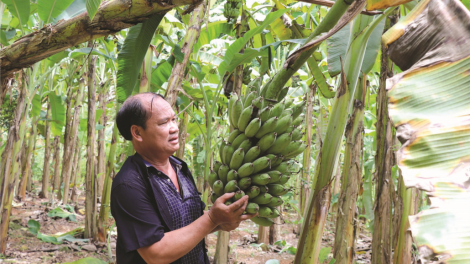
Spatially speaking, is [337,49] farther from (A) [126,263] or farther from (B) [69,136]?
(B) [69,136]

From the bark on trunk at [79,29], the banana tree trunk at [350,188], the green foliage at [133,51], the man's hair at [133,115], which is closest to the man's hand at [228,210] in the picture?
the man's hair at [133,115]

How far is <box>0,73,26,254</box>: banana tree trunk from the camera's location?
9.66ft

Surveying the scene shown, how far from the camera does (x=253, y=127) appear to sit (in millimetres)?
1159

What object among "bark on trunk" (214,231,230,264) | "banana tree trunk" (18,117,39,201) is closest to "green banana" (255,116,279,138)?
"bark on trunk" (214,231,230,264)

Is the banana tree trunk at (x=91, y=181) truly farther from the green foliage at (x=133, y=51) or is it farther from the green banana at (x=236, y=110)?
the green banana at (x=236, y=110)

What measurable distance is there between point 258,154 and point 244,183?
0.11m

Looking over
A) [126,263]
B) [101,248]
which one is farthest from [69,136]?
[126,263]

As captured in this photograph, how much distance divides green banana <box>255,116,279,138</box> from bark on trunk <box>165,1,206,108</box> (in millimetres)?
936

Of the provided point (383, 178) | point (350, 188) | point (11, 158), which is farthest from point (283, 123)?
point (11, 158)

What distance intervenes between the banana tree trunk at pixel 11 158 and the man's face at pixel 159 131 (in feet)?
6.75

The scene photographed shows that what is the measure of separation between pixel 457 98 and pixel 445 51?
0.15 meters

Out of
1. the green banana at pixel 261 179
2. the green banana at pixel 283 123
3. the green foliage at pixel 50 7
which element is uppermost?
the green foliage at pixel 50 7

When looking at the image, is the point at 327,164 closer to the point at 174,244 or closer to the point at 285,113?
the point at 285,113

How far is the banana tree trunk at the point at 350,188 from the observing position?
2018mm
